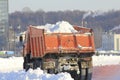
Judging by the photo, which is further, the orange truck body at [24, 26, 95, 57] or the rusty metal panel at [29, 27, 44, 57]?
the rusty metal panel at [29, 27, 44, 57]

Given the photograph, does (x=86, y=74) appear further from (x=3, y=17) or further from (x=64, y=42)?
(x=3, y=17)

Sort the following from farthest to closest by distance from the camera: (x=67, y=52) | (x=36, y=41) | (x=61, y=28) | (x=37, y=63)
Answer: (x=37, y=63)
(x=61, y=28)
(x=36, y=41)
(x=67, y=52)

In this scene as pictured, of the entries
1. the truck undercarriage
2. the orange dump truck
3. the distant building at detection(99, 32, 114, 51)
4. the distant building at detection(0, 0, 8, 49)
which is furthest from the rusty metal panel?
the distant building at detection(99, 32, 114, 51)

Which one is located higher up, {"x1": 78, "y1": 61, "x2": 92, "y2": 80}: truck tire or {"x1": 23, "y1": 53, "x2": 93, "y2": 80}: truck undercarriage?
{"x1": 23, "y1": 53, "x2": 93, "y2": 80}: truck undercarriage

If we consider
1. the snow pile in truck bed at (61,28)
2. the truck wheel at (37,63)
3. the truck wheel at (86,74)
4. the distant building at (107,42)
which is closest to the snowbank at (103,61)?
the truck wheel at (37,63)

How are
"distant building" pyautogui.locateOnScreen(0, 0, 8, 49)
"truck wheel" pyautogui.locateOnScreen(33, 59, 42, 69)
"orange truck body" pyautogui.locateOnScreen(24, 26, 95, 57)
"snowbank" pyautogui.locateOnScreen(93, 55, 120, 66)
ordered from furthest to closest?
1. "distant building" pyautogui.locateOnScreen(0, 0, 8, 49)
2. "snowbank" pyautogui.locateOnScreen(93, 55, 120, 66)
3. "truck wheel" pyautogui.locateOnScreen(33, 59, 42, 69)
4. "orange truck body" pyautogui.locateOnScreen(24, 26, 95, 57)

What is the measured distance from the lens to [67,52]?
918 inches

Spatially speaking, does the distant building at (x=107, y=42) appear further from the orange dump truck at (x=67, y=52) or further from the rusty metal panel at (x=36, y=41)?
the orange dump truck at (x=67, y=52)

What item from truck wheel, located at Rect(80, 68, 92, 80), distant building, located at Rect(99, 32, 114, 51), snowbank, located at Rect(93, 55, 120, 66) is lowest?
distant building, located at Rect(99, 32, 114, 51)

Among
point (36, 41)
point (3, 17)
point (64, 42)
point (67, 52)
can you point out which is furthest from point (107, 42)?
point (67, 52)

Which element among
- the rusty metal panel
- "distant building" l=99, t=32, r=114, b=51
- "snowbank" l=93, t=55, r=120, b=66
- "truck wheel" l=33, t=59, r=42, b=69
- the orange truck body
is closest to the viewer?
the orange truck body

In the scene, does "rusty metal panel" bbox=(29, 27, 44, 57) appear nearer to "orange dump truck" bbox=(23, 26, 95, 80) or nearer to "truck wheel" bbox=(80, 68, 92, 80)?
"orange dump truck" bbox=(23, 26, 95, 80)

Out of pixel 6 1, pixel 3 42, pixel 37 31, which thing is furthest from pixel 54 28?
pixel 6 1

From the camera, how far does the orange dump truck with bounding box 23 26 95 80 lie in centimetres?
2309
